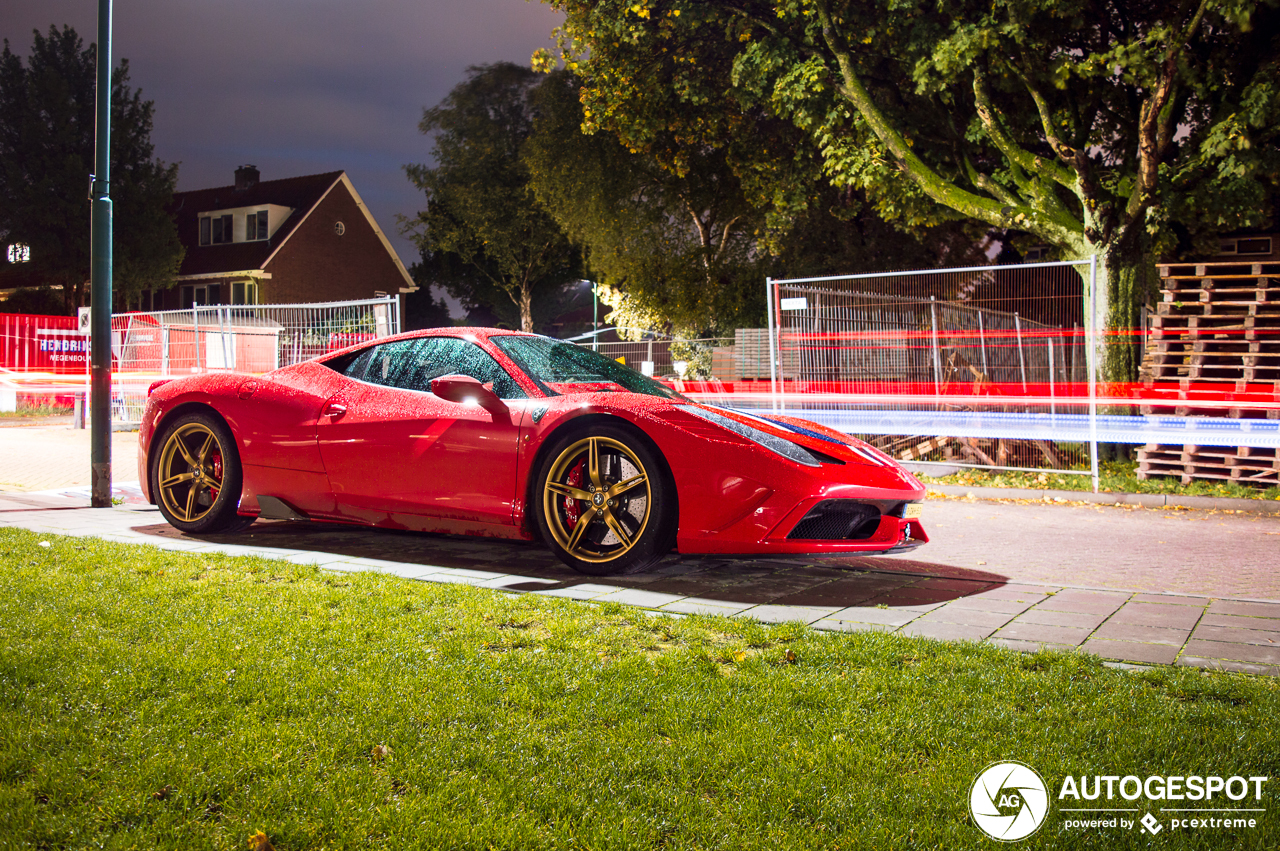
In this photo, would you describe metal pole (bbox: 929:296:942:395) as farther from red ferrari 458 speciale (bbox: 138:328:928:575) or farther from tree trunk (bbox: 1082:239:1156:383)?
red ferrari 458 speciale (bbox: 138:328:928:575)

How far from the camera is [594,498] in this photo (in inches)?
204

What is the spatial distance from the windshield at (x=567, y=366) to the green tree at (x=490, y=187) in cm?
4702

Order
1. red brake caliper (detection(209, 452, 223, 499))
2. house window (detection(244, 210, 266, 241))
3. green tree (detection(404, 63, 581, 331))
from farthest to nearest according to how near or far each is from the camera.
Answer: green tree (detection(404, 63, 581, 331)), house window (detection(244, 210, 266, 241)), red brake caliper (detection(209, 452, 223, 499))

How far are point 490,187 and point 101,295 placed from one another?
48364 mm

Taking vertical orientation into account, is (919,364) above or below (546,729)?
above

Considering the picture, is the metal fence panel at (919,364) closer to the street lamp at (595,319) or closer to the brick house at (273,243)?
the street lamp at (595,319)

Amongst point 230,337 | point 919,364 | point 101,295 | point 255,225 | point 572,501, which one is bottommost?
point 572,501

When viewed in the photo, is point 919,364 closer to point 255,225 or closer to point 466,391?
point 466,391

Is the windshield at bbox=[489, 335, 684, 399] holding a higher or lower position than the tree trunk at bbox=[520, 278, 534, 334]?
lower

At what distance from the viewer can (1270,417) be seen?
10703 millimetres

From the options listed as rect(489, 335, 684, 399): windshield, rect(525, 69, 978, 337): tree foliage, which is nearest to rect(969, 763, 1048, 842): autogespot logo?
rect(489, 335, 684, 399): windshield

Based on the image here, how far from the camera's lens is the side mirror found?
208 inches

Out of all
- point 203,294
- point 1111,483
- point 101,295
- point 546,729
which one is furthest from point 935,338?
point 203,294

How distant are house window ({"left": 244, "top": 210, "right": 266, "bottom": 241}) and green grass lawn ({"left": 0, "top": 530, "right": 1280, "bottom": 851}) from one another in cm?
4061
